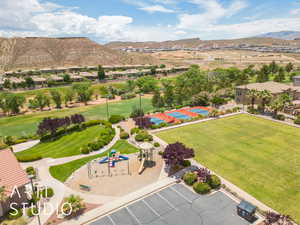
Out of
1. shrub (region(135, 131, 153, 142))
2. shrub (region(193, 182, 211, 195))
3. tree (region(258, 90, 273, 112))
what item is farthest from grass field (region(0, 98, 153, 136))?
shrub (region(193, 182, 211, 195))

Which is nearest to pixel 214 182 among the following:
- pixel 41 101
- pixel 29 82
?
pixel 41 101

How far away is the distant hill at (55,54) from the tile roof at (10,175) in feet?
475

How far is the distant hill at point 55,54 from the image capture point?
151 m

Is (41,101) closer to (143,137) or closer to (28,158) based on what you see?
(28,158)

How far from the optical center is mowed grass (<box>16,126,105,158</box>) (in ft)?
107

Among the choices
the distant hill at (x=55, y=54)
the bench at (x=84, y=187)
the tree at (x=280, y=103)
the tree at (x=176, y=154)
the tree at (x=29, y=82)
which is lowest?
the bench at (x=84, y=187)

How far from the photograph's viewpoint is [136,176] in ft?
83.8

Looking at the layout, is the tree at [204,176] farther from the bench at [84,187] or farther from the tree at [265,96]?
the tree at [265,96]

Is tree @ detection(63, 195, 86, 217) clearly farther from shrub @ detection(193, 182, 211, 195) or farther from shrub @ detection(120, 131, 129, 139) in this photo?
shrub @ detection(120, 131, 129, 139)

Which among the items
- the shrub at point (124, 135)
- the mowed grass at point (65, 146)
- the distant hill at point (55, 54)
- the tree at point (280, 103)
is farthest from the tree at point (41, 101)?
the distant hill at point (55, 54)

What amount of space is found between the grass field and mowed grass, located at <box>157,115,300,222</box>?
2473 centimetres

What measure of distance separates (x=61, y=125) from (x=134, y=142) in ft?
47.8

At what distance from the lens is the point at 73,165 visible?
2852 cm

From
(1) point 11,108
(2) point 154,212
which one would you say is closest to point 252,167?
(2) point 154,212
